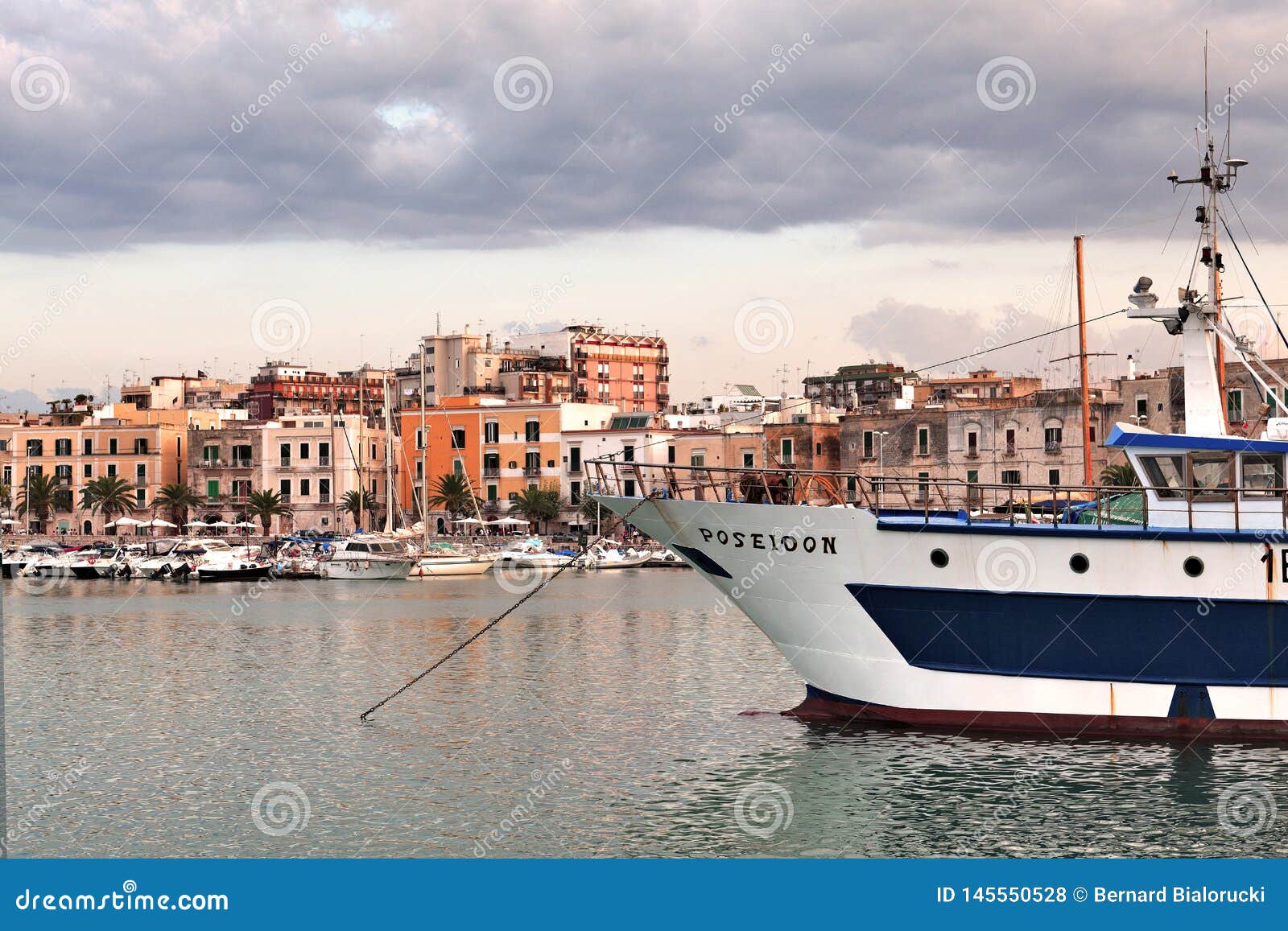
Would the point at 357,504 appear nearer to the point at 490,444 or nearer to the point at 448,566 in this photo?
the point at 490,444

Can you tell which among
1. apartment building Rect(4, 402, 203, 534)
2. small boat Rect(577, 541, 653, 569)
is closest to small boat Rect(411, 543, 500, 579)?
small boat Rect(577, 541, 653, 569)

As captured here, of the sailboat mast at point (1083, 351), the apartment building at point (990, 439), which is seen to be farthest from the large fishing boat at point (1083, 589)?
the apartment building at point (990, 439)

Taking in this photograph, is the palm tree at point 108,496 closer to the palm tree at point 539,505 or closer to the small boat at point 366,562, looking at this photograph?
the palm tree at point 539,505

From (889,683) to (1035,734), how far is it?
7.79 feet

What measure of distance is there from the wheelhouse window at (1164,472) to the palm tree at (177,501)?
84.7 metres

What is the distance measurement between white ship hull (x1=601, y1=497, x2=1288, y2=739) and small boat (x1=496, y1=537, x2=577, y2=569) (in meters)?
57.6

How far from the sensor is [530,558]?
8475 cm

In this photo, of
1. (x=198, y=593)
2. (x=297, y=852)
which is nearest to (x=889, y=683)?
(x=297, y=852)

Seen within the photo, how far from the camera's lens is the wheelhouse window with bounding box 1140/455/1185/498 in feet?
80.5

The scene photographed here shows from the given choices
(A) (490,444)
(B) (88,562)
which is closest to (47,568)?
(B) (88,562)

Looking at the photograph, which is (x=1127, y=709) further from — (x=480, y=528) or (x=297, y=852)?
(x=480, y=528)

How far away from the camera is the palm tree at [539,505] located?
96625 mm

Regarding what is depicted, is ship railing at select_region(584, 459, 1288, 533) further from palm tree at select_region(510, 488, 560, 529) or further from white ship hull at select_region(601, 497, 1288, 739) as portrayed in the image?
palm tree at select_region(510, 488, 560, 529)

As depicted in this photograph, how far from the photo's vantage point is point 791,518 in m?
25.5
